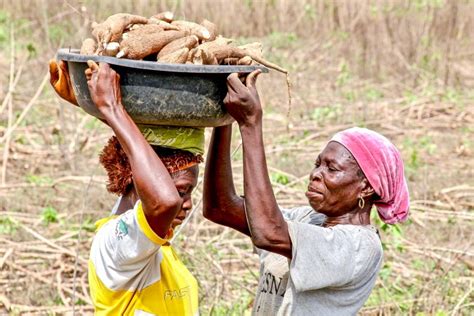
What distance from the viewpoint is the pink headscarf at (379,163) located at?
10.2 feet

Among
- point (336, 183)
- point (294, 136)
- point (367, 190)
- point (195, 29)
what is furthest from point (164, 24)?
point (294, 136)

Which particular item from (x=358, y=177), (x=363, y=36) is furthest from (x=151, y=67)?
(x=363, y=36)

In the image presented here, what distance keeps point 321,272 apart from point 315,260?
43 millimetres

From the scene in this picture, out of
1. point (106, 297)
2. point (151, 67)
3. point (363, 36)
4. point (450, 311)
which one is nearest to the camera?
point (151, 67)

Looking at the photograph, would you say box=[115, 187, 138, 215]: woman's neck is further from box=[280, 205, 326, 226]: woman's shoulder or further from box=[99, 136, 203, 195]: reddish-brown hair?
box=[280, 205, 326, 226]: woman's shoulder

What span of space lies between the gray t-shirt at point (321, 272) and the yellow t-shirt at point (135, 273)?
0.34 m

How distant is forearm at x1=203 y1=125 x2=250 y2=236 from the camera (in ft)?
10.6

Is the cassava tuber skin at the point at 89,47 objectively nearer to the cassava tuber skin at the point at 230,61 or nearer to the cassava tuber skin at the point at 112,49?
the cassava tuber skin at the point at 112,49

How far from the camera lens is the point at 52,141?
28.2ft

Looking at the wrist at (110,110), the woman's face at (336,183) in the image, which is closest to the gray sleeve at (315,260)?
the woman's face at (336,183)

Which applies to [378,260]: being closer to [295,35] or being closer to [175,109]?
[175,109]

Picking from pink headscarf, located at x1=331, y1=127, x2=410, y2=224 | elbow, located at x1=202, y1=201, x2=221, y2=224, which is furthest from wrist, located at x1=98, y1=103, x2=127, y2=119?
pink headscarf, located at x1=331, y1=127, x2=410, y2=224

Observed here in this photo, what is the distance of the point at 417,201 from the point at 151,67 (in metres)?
4.65

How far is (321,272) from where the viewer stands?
2.90 meters
